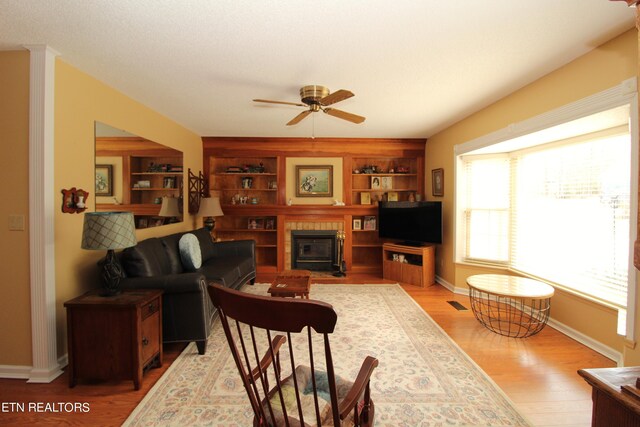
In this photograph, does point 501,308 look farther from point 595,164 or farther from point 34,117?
point 34,117

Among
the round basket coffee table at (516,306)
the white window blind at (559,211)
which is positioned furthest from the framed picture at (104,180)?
the white window blind at (559,211)

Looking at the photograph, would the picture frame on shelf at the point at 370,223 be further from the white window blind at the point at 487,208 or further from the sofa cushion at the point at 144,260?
the sofa cushion at the point at 144,260

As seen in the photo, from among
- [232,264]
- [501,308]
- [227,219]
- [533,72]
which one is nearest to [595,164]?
[533,72]

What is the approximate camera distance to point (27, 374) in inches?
86.9

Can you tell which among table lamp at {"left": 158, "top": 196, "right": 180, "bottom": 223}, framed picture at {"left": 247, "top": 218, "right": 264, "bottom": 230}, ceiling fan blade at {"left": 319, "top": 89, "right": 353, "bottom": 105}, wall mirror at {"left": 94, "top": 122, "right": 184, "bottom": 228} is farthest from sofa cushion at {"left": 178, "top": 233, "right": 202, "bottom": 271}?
ceiling fan blade at {"left": 319, "top": 89, "right": 353, "bottom": 105}

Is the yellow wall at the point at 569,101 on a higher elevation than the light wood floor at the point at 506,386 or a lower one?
higher

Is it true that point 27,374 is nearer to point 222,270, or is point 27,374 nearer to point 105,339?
point 105,339

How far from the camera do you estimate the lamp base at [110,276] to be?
2186 mm

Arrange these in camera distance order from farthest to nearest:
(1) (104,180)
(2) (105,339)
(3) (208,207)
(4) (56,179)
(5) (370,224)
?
1. (5) (370,224)
2. (3) (208,207)
3. (1) (104,180)
4. (4) (56,179)
5. (2) (105,339)

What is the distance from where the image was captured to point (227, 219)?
563 cm

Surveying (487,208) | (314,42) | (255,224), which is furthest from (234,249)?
(487,208)

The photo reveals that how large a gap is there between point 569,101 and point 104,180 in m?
4.29

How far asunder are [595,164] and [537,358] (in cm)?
197

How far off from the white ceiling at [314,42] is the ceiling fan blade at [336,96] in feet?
0.68
